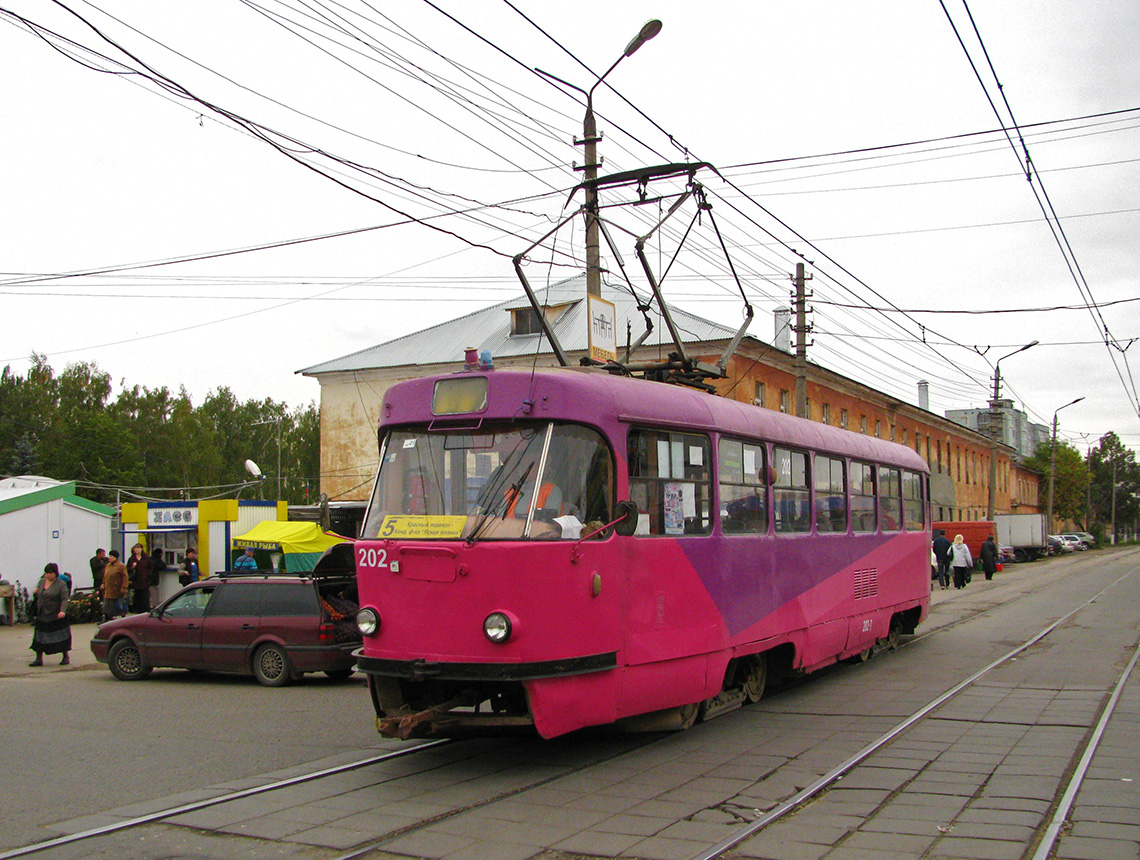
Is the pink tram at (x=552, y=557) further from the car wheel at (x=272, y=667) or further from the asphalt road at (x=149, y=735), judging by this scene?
the car wheel at (x=272, y=667)

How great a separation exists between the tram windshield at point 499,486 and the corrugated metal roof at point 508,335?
2381 centimetres

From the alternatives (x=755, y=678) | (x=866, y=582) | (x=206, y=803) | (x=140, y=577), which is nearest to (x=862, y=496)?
(x=866, y=582)

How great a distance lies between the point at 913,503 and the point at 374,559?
10346 millimetres

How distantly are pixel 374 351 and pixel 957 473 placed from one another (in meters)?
40.1

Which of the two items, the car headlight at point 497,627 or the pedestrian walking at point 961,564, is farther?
the pedestrian walking at point 961,564

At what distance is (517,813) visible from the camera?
21.1ft

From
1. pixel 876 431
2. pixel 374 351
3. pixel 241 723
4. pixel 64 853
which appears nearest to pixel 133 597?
pixel 241 723

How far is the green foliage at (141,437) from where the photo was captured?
223ft

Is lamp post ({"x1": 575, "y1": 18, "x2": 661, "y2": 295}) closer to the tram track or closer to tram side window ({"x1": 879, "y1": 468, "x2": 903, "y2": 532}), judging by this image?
tram side window ({"x1": 879, "y1": 468, "x2": 903, "y2": 532})

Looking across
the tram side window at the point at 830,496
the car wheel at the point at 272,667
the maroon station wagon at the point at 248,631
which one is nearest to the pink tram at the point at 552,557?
the tram side window at the point at 830,496

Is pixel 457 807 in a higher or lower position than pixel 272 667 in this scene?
higher

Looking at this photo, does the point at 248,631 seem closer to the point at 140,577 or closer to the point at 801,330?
the point at 140,577

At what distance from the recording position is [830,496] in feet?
39.2

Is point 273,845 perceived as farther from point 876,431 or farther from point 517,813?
point 876,431
